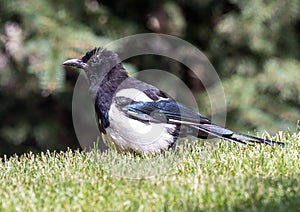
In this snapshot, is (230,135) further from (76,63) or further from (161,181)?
(76,63)

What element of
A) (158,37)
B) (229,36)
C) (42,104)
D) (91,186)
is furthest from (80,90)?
(91,186)

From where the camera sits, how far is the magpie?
5.00 meters

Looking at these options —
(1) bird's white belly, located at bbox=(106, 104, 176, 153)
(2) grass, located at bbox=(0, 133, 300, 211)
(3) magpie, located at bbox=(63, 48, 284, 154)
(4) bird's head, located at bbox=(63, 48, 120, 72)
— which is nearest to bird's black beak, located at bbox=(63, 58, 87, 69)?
(4) bird's head, located at bbox=(63, 48, 120, 72)

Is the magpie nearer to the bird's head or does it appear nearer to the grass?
the bird's head

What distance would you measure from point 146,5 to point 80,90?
4.91ft

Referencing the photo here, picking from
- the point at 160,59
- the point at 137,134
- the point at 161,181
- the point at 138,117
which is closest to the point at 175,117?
the point at 138,117

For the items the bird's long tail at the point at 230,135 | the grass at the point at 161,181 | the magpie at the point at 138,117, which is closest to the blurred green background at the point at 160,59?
the magpie at the point at 138,117

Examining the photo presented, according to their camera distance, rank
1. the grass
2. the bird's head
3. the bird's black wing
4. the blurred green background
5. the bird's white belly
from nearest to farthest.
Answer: the grass → the bird's white belly → the bird's black wing → the bird's head → the blurred green background

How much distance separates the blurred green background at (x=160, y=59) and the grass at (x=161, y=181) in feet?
7.87

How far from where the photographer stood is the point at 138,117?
5.15m

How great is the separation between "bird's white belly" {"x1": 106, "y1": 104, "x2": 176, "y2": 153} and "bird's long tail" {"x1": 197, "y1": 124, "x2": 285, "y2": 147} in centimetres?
28

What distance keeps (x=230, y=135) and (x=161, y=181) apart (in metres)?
1.30

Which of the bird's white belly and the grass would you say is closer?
the grass

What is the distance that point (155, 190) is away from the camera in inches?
149
